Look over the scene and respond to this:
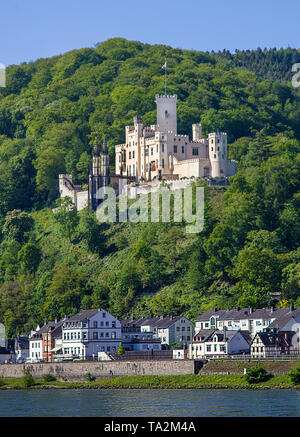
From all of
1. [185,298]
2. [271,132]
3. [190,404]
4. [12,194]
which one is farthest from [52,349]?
[271,132]

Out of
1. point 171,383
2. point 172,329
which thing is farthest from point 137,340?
point 171,383

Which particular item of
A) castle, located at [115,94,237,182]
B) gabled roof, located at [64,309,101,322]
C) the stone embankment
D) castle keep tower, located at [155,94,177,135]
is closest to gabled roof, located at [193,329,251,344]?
the stone embankment

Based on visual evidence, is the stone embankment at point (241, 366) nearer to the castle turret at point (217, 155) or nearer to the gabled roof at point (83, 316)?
the gabled roof at point (83, 316)

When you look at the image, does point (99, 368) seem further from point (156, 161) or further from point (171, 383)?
point (156, 161)

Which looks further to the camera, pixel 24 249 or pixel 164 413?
pixel 24 249

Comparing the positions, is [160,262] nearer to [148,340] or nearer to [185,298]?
[185,298]

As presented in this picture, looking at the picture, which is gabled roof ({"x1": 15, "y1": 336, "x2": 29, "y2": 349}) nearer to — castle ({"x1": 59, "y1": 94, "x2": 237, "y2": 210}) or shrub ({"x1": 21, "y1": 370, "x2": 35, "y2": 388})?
shrub ({"x1": 21, "y1": 370, "x2": 35, "y2": 388})
